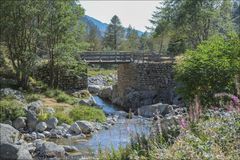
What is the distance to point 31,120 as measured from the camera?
2316 centimetres

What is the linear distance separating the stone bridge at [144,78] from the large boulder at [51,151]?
64.2ft

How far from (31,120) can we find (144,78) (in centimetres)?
1625

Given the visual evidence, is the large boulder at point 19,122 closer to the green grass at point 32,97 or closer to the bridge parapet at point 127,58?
the green grass at point 32,97

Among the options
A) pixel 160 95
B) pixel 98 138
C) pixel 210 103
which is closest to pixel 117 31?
pixel 160 95

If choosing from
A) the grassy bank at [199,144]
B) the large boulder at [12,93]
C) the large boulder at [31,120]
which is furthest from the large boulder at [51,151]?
the large boulder at [12,93]

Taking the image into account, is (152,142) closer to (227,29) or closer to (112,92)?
(112,92)

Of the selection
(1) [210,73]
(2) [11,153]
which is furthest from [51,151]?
(1) [210,73]

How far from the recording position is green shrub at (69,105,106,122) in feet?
82.9

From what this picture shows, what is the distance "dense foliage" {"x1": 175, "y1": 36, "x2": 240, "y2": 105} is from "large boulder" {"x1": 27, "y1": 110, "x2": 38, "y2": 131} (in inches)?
376

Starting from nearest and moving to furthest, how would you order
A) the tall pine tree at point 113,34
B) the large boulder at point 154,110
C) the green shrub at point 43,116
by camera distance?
the green shrub at point 43,116 < the large boulder at point 154,110 < the tall pine tree at point 113,34

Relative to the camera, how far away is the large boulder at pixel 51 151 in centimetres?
1614

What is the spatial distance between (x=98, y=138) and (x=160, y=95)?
57.1 feet

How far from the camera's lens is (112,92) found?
44.7m

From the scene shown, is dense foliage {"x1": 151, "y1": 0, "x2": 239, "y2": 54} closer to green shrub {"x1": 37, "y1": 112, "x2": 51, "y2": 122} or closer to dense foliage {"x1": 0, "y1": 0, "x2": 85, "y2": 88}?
dense foliage {"x1": 0, "y1": 0, "x2": 85, "y2": 88}
